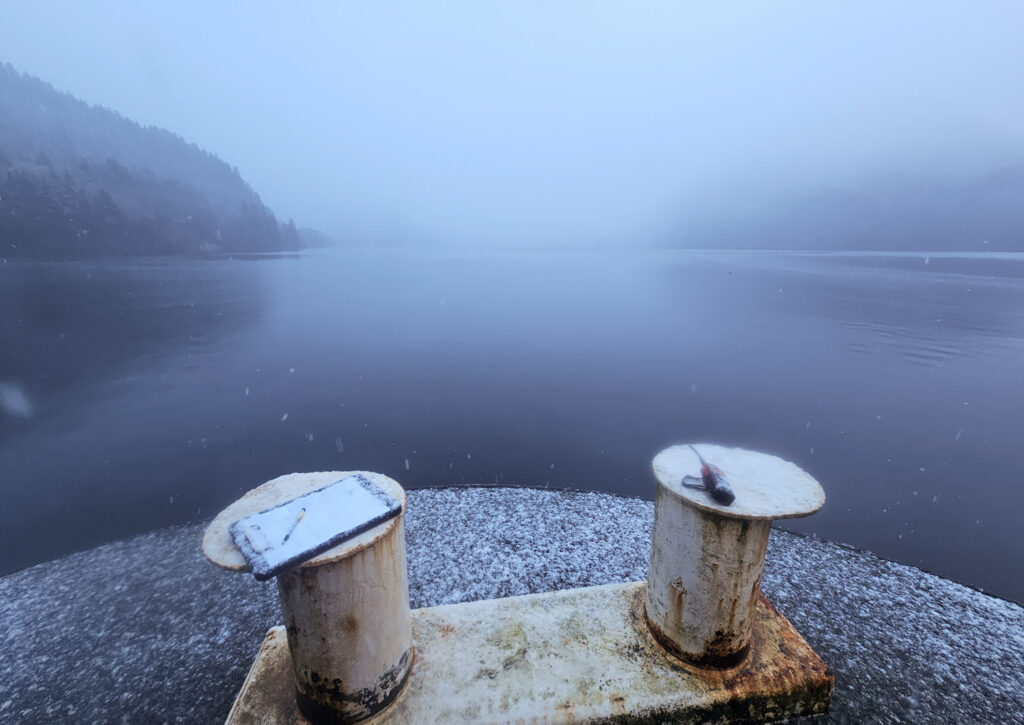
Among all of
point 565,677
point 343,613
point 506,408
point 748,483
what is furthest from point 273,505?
point 506,408

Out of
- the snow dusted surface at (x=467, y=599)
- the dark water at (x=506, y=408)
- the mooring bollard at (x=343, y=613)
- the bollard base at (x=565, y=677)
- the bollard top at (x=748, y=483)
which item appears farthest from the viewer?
the dark water at (x=506, y=408)

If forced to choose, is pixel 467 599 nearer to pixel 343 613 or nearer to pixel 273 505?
pixel 343 613

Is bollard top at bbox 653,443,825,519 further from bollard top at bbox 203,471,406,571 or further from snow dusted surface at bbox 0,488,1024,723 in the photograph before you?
snow dusted surface at bbox 0,488,1024,723

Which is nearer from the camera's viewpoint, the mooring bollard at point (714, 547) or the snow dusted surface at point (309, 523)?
the snow dusted surface at point (309, 523)

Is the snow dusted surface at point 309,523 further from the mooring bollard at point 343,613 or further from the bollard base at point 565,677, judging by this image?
the bollard base at point 565,677

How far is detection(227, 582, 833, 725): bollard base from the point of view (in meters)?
3.03

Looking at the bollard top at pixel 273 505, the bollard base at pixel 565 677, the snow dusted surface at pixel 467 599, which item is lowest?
the snow dusted surface at pixel 467 599

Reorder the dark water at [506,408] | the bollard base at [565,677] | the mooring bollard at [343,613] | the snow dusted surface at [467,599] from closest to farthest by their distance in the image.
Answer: the mooring bollard at [343,613]
the bollard base at [565,677]
the snow dusted surface at [467,599]
the dark water at [506,408]

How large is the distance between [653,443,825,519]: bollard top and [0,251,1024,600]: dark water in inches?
339

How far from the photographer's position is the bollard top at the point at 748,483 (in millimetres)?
2824

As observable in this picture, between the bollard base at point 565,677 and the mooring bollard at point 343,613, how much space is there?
292mm

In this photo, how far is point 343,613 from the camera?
2592mm

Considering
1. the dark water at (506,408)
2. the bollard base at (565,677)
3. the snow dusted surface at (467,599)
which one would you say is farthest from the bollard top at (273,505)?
the dark water at (506,408)

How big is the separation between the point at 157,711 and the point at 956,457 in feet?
63.3
